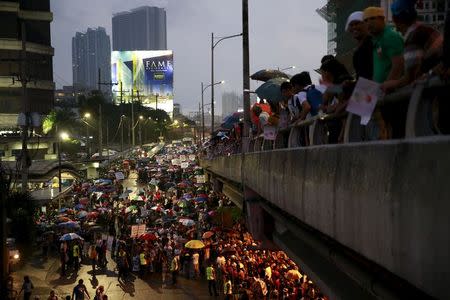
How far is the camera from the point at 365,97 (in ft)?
13.4

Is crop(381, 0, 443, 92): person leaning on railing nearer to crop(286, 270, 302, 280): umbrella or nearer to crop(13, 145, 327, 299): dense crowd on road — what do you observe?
crop(13, 145, 327, 299): dense crowd on road

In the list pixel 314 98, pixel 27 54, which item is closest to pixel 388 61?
pixel 314 98

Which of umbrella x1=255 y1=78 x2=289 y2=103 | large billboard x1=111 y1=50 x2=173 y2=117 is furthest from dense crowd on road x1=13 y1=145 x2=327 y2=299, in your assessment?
large billboard x1=111 y1=50 x2=173 y2=117

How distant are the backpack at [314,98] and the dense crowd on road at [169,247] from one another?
684 cm

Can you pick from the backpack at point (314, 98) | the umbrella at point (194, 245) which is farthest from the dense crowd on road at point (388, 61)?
the umbrella at point (194, 245)

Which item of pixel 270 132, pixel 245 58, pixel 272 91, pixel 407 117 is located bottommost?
pixel 270 132

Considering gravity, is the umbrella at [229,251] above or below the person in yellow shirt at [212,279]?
above

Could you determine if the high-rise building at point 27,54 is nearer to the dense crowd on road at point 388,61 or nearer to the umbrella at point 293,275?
the umbrella at point 293,275

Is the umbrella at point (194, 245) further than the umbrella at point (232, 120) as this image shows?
No

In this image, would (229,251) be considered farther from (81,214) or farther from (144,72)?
(144,72)

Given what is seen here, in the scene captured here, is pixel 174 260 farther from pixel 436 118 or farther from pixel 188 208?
pixel 436 118

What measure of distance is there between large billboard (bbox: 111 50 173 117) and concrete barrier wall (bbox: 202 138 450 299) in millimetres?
149418

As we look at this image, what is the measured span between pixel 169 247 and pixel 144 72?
440 ft

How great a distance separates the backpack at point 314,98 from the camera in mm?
7559
